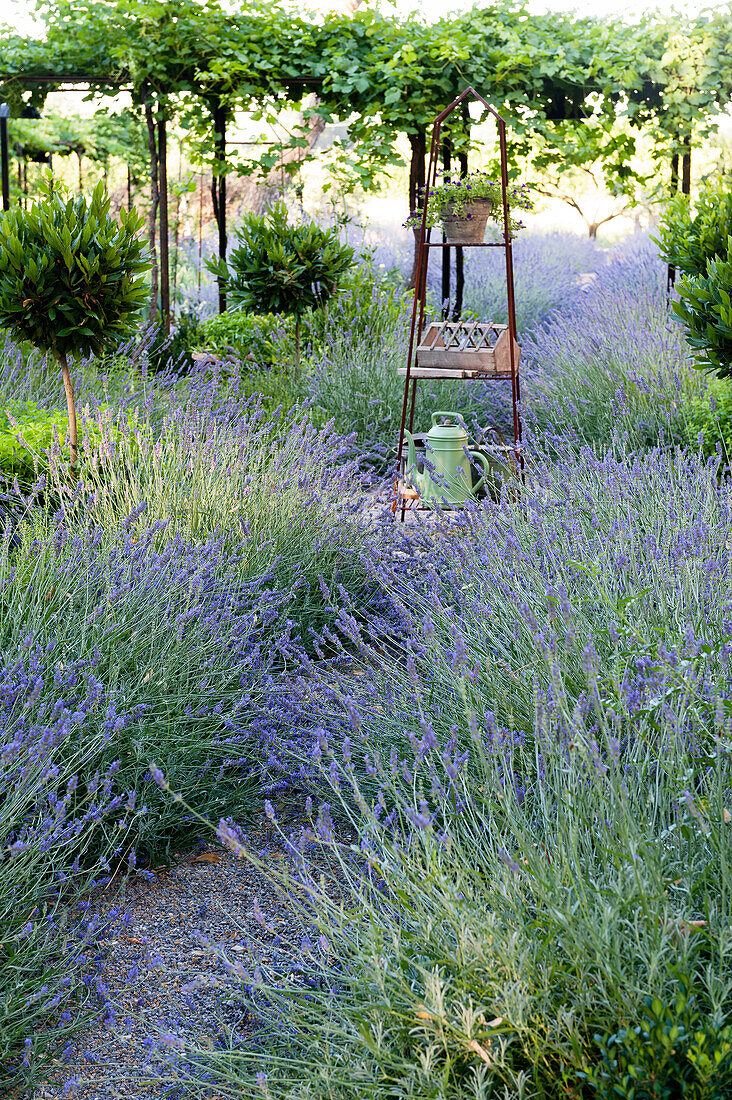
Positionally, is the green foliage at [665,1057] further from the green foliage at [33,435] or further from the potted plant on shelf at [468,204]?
the potted plant on shelf at [468,204]

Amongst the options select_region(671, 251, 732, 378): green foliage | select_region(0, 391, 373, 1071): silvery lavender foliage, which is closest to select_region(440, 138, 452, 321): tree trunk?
select_region(671, 251, 732, 378): green foliage

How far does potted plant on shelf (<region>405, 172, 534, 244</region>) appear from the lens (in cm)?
457

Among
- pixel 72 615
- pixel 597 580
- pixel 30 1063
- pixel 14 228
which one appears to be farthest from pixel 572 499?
pixel 14 228

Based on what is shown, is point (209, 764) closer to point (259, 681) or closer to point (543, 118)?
point (259, 681)

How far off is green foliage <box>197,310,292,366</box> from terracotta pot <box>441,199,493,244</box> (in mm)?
2221

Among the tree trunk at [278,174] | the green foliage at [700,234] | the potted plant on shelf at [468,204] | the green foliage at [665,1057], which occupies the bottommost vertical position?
the green foliage at [665,1057]

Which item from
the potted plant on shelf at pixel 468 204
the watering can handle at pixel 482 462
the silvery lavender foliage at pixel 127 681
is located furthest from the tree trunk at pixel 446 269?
the silvery lavender foliage at pixel 127 681

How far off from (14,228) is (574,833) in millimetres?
3311

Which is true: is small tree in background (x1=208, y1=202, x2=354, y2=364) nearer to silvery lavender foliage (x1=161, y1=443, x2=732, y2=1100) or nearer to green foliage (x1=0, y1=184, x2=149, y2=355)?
green foliage (x1=0, y1=184, x2=149, y2=355)

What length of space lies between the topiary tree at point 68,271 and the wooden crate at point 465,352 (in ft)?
4.33

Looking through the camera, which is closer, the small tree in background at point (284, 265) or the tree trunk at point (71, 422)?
the tree trunk at point (71, 422)

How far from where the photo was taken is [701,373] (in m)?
5.05

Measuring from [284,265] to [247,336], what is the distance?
139 cm

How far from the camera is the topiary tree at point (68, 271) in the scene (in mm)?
3604
